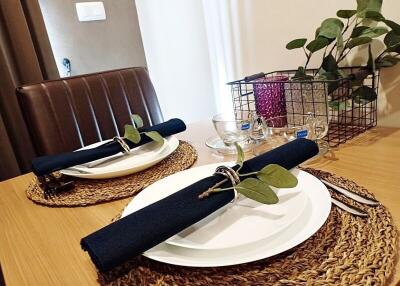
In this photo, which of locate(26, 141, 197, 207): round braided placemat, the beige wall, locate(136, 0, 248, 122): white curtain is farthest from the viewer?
locate(136, 0, 248, 122): white curtain

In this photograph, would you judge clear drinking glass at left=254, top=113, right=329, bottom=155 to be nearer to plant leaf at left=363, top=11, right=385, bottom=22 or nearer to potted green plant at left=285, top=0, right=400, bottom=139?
potted green plant at left=285, top=0, right=400, bottom=139

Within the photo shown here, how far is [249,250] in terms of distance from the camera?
1.27 ft

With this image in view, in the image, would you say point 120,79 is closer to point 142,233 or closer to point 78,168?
point 78,168

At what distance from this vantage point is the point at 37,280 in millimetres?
432

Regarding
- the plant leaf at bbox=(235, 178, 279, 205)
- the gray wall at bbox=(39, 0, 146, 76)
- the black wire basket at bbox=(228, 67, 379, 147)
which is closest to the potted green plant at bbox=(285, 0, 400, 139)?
the black wire basket at bbox=(228, 67, 379, 147)

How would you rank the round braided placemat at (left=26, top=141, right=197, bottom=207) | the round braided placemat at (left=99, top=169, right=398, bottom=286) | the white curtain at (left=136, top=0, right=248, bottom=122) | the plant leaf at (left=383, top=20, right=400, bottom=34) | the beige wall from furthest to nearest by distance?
the white curtain at (left=136, top=0, right=248, bottom=122) → the beige wall → the plant leaf at (left=383, top=20, right=400, bottom=34) → the round braided placemat at (left=26, top=141, right=197, bottom=207) → the round braided placemat at (left=99, top=169, right=398, bottom=286)

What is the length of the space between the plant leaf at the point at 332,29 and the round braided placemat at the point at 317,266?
0.54m

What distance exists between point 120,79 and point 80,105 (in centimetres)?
20

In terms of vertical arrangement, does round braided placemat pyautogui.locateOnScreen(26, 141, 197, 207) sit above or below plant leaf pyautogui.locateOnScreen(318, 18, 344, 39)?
below

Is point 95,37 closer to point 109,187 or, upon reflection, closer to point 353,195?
point 109,187

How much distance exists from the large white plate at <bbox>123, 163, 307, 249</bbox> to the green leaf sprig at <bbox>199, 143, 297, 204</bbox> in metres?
0.04

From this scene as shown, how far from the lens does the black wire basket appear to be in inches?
32.0

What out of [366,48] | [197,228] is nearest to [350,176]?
[197,228]

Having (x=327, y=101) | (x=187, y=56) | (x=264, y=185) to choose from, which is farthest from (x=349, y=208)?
(x=187, y=56)
